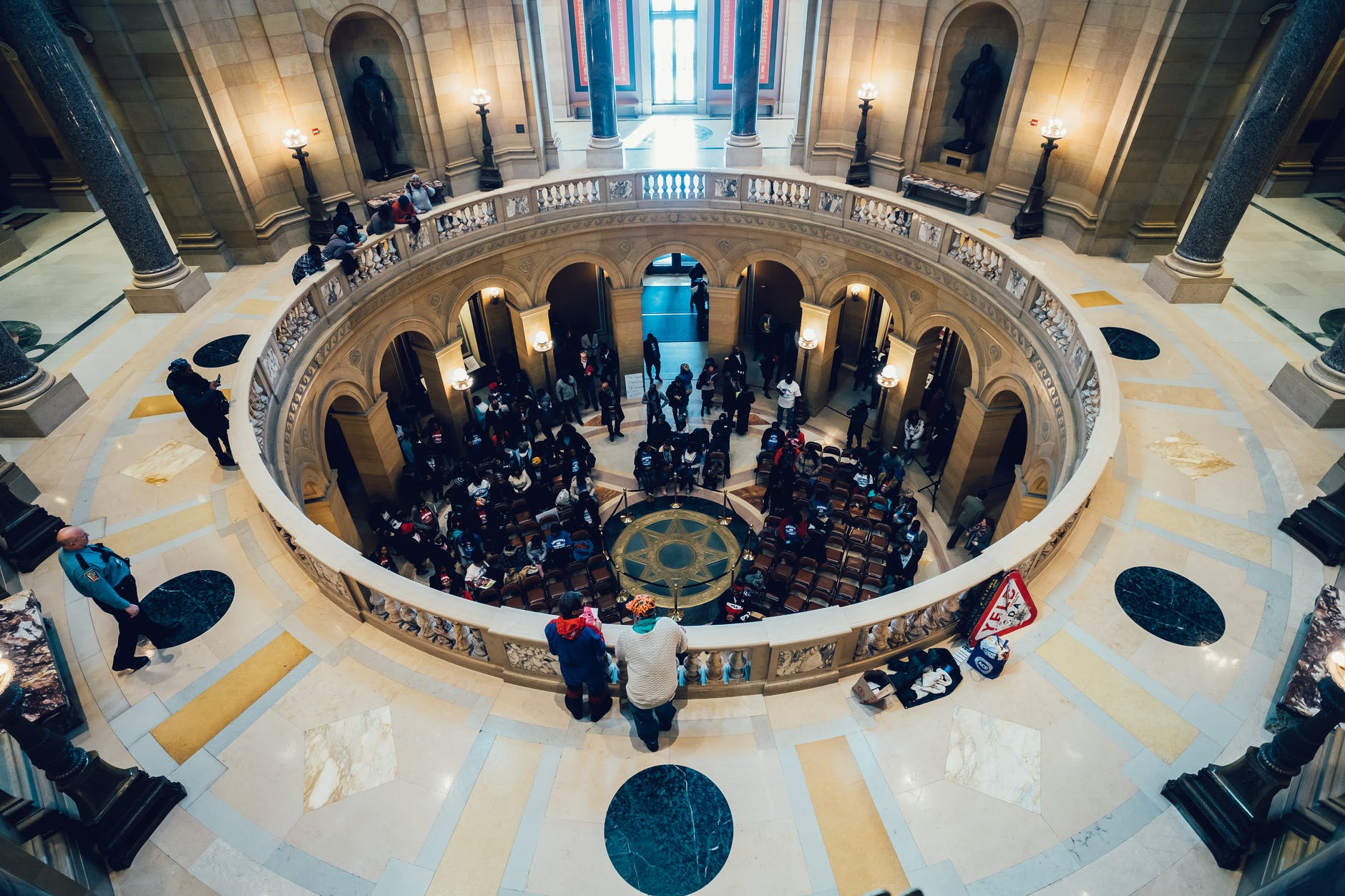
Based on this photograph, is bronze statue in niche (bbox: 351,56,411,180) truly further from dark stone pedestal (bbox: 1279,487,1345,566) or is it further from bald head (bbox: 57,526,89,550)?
dark stone pedestal (bbox: 1279,487,1345,566)

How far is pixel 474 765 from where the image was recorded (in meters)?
6.37

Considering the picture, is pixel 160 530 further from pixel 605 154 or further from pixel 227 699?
A: pixel 605 154

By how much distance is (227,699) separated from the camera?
272 inches

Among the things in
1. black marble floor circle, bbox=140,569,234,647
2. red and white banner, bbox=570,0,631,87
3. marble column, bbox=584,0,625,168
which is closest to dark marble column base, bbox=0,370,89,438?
black marble floor circle, bbox=140,569,234,647

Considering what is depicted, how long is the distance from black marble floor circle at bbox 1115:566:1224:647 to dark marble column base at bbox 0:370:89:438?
14.3 meters

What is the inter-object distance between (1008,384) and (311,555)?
12073 mm

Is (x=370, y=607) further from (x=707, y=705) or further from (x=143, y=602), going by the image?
(x=707, y=705)

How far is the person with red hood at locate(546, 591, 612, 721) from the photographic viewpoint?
20.0 ft

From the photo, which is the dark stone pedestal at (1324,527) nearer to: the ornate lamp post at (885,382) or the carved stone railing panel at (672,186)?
the ornate lamp post at (885,382)

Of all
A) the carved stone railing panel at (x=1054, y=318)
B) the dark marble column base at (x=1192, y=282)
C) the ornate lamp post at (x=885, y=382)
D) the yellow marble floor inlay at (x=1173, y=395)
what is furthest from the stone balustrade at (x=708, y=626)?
the dark marble column base at (x=1192, y=282)

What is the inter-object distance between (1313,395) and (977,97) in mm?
9739

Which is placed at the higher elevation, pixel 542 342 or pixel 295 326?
pixel 295 326

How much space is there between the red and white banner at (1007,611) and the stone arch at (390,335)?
12660 millimetres

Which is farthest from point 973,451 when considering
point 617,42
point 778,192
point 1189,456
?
point 617,42
